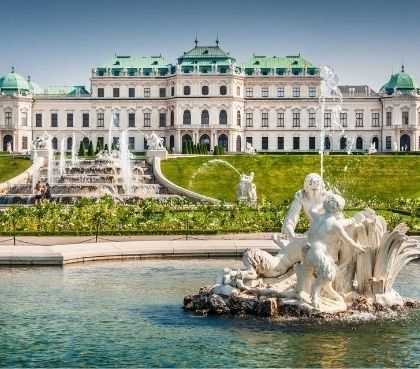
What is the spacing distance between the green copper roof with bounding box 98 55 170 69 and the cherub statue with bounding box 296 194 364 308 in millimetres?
87977

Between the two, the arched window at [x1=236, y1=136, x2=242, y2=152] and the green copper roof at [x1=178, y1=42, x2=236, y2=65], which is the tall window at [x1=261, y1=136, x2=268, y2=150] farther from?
the green copper roof at [x1=178, y1=42, x2=236, y2=65]

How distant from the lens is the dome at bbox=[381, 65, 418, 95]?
101062 millimetres

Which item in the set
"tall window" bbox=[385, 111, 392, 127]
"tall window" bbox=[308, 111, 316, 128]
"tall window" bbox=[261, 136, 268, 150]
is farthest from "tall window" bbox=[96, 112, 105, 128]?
"tall window" bbox=[385, 111, 392, 127]

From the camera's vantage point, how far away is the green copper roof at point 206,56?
10050 cm

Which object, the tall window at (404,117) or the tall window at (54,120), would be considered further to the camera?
the tall window at (54,120)

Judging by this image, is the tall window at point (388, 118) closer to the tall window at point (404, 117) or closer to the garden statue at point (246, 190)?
the tall window at point (404, 117)

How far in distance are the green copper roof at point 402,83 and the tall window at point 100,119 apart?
33.1 m

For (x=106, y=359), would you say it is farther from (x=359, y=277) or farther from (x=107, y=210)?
(x=107, y=210)

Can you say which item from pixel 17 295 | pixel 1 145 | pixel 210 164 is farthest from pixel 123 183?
pixel 1 145

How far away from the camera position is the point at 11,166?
202ft

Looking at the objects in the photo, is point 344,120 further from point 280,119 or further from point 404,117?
point 280,119

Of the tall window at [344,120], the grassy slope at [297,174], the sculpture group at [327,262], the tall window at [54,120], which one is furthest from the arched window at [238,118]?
the sculpture group at [327,262]

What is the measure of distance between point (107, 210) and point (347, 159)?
113 ft

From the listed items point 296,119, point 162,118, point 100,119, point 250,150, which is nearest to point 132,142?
point 162,118
